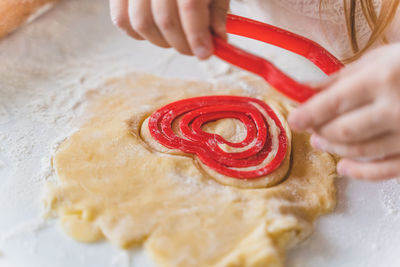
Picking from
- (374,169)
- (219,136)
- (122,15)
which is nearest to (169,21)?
(122,15)

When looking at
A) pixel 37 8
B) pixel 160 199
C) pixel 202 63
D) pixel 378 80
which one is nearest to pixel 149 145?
pixel 160 199

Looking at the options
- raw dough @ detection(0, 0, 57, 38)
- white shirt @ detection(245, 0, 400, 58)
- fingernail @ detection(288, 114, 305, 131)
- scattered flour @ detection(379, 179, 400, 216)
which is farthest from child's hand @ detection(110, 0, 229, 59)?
raw dough @ detection(0, 0, 57, 38)

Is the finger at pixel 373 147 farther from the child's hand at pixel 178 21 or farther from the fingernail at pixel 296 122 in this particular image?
the child's hand at pixel 178 21

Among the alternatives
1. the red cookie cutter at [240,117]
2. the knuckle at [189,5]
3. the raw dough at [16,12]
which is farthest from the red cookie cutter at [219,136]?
the raw dough at [16,12]

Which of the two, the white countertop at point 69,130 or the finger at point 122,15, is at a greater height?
the finger at point 122,15

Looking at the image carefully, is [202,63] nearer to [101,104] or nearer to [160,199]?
[101,104]

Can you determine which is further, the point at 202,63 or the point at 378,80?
the point at 202,63
